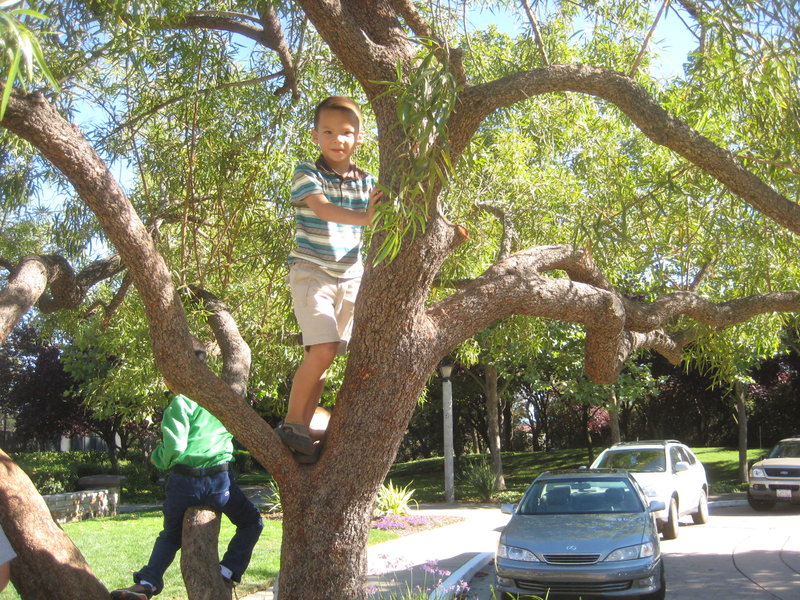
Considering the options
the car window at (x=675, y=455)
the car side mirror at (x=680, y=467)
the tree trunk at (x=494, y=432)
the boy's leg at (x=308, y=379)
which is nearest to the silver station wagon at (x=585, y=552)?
the car side mirror at (x=680, y=467)

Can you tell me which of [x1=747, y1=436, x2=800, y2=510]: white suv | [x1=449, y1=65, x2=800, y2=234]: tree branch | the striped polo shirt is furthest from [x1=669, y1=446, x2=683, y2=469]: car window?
the striped polo shirt

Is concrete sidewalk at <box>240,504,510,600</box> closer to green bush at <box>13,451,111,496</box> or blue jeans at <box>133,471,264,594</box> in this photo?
blue jeans at <box>133,471,264,594</box>

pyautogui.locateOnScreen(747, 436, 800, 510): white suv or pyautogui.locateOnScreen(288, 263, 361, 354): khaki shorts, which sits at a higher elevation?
pyautogui.locateOnScreen(288, 263, 361, 354): khaki shorts

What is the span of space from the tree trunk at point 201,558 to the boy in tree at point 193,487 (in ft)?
0.25

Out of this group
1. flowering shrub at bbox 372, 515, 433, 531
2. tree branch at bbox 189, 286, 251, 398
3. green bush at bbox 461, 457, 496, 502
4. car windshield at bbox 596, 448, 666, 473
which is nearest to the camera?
tree branch at bbox 189, 286, 251, 398

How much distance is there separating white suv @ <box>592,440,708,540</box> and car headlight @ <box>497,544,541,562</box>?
5.26 meters

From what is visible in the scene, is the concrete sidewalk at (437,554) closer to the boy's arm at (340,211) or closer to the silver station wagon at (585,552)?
the silver station wagon at (585,552)

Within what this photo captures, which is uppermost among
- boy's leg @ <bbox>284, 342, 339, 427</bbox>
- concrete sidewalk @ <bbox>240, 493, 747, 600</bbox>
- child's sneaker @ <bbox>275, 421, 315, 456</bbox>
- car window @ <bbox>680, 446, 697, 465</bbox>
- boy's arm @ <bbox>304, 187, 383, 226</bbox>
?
boy's arm @ <bbox>304, 187, 383, 226</bbox>

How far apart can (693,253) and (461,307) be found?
4.14 metres

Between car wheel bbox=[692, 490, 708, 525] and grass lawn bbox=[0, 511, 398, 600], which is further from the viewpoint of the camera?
car wheel bbox=[692, 490, 708, 525]

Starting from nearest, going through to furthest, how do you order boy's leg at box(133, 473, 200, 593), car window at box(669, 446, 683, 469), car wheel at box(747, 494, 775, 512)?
boy's leg at box(133, 473, 200, 593)
car window at box(669, 446, 683, 469)
car wheel at box(747, 494, 775, 512)

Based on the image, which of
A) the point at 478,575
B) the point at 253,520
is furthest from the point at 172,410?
the point at 478,575

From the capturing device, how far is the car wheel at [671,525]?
45.9 feet

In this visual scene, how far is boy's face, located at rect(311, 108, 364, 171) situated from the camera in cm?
371
